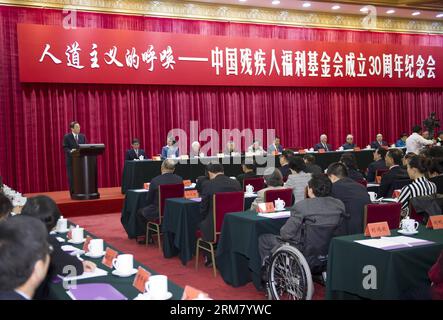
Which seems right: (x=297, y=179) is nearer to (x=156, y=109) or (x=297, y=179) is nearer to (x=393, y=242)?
(x=393, y=242)

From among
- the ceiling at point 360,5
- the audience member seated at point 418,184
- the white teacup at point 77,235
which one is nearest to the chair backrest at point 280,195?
the audience member seated at point 418,184

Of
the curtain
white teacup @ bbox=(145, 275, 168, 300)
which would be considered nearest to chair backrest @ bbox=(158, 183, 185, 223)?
white teacup @ bbox=(145, 275, 168, 300)

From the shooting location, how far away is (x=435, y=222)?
11.0 ft

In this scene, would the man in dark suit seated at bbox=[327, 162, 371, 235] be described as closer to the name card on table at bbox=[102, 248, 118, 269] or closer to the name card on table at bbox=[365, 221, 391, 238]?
the name card on table at bbox=[365, 221, 391, 238]

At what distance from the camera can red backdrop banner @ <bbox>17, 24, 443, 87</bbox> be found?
900 cm

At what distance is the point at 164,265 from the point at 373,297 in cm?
267

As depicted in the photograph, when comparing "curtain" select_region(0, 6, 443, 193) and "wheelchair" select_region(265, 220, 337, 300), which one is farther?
"curtain" select_region(0, 6, 443, 193)

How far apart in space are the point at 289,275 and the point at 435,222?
1025 millimetres

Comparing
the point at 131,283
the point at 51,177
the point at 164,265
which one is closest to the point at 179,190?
the point at 164,265

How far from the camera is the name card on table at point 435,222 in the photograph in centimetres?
334

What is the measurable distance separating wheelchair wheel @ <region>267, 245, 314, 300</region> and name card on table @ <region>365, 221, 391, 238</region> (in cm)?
42

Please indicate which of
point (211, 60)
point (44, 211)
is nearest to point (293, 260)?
point (44, 211)

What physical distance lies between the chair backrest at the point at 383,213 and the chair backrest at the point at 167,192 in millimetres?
2602

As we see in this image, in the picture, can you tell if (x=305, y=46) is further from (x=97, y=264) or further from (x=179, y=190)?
(x=97, y=264)
